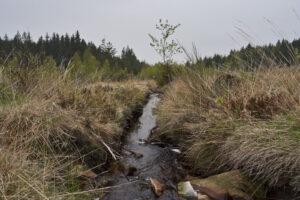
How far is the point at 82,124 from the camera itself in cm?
494

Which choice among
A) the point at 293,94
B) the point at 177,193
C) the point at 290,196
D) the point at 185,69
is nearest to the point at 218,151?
the point at 177,193

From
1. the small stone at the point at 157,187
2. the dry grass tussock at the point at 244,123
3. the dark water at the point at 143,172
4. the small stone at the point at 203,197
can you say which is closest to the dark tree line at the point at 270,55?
the dry grass tussock at the point at 244,123

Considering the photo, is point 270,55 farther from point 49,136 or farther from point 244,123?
point 49,136

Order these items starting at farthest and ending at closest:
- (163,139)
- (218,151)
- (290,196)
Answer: (163,139) → (218,151) → (290,196)

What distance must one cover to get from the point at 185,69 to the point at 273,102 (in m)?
2.75

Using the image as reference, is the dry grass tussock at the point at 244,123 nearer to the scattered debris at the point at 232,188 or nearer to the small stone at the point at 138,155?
the scattered debris at the point at 232,188

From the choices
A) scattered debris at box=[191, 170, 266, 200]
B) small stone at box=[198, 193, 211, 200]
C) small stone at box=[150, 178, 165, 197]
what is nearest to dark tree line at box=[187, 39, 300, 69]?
scattered debris at box=[191, 170, 266, 200]

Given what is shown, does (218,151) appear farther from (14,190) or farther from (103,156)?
(14,190)

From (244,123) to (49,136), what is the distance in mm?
1997

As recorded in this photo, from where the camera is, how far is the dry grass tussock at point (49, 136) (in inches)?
113

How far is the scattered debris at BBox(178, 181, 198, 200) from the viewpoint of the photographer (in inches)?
151

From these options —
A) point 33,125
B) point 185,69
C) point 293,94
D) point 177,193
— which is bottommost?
point 177,193

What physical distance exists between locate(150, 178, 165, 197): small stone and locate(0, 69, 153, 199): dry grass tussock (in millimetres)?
583

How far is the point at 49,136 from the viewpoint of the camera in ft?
13.5
